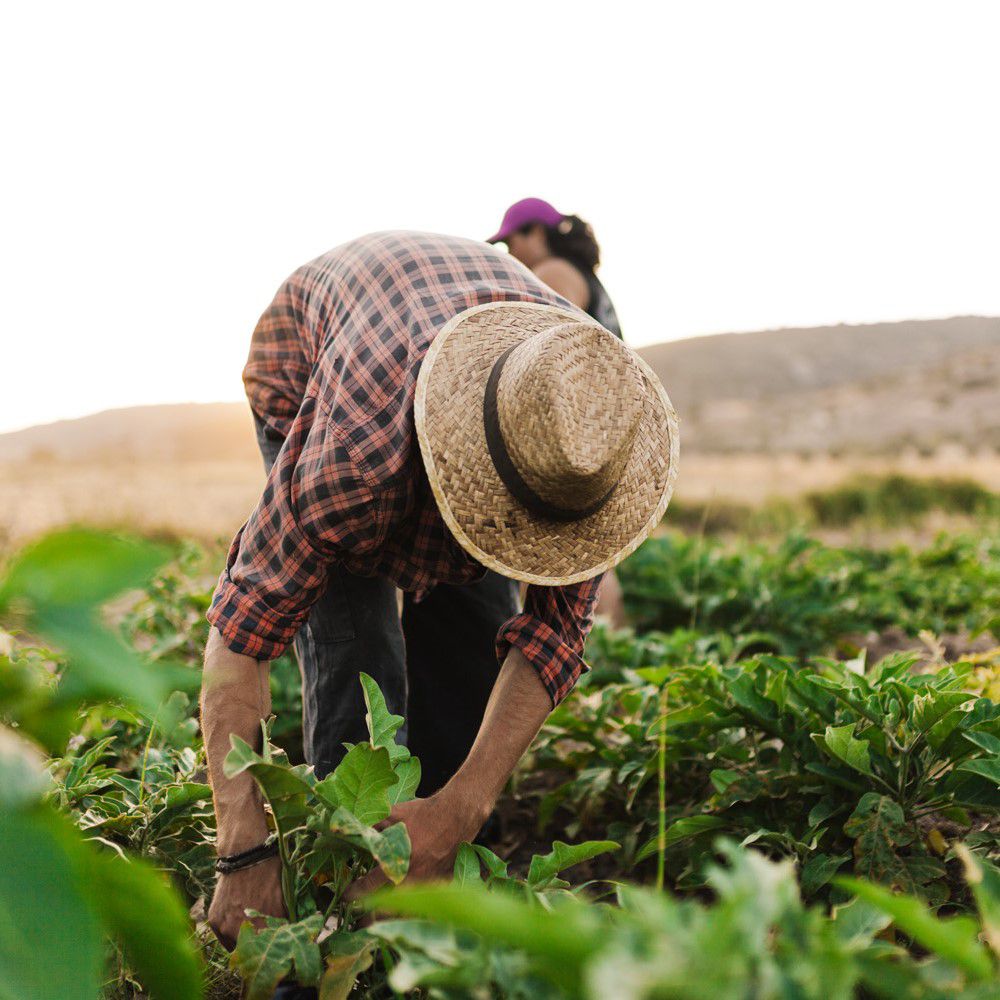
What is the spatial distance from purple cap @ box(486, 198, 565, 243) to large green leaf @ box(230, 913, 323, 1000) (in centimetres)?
305

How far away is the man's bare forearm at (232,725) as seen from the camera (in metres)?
1.43

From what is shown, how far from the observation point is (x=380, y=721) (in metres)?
1.37

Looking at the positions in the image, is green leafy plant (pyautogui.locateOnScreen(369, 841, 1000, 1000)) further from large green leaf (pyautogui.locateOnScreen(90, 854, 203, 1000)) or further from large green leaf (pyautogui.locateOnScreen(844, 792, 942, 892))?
large green leaf (pyautogui.locateOnScreen(844, 792, 942, 892))

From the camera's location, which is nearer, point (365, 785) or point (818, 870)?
point (365, 785)

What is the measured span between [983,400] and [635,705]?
→ 3416 centimetres

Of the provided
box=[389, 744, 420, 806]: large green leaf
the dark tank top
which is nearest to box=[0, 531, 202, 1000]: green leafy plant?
box=[389, 744, 420, 806]: large green leaf

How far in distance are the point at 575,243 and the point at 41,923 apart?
353 cm

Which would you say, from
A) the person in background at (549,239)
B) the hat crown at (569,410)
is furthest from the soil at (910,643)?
the hat crown at (569,410)

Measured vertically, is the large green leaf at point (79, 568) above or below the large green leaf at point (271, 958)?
above

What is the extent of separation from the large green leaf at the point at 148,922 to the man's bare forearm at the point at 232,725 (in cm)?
73

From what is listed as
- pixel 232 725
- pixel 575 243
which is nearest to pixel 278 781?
pixel 232 725

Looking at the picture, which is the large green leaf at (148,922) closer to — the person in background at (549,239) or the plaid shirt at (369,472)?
the plaid shirt at (369,472)

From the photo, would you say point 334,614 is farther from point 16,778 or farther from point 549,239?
point 549,239

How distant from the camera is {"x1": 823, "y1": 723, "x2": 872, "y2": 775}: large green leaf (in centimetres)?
164
